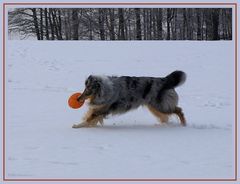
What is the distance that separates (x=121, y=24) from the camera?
2008 cm

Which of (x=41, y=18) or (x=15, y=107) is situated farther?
(x=41, y=18)

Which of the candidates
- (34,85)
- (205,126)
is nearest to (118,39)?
(34,85)

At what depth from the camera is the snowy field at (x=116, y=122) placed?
669 cm

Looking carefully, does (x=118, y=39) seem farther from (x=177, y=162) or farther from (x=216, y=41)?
(x=177, y=162)

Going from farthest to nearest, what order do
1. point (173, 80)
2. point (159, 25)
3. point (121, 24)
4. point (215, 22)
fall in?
point (159, 25)
point (121, 24)
point (215, 22)
point (173, 80)

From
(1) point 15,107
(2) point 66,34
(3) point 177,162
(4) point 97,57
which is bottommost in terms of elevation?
(3) point 177,162

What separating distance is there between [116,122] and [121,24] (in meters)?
10.8

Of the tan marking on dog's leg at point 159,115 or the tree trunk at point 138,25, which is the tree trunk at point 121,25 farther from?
the tan marking on dog's leg at point 159,115

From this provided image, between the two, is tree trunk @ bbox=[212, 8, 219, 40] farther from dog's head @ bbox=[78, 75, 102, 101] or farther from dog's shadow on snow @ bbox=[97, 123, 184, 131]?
dog's head @ bbox=[78, 75, 102, 101]

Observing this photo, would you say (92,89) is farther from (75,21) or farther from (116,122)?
(75,21)

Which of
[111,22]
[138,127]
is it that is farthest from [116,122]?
[111,22]

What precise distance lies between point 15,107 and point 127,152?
4406 millimetres

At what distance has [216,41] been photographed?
20.5 m

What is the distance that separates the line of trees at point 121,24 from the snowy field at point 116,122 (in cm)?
127
